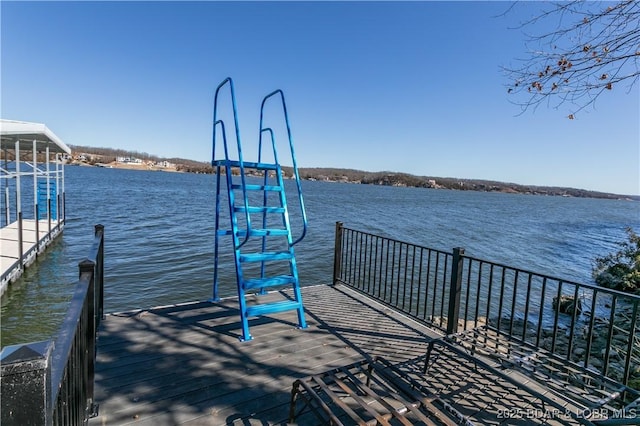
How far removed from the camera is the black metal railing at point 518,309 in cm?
286

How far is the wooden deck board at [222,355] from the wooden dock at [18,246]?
6.22m

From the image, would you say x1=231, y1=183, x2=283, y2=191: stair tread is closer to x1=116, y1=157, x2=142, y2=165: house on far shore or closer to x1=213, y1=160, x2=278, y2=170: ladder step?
x1=213, y1=160, x2=278, y2=170: ladder step

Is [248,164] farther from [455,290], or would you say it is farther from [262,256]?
[455,290]

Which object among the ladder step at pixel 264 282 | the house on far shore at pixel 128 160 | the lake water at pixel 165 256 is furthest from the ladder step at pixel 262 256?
the house on far shore at pixel 128 160

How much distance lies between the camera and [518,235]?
22.2m

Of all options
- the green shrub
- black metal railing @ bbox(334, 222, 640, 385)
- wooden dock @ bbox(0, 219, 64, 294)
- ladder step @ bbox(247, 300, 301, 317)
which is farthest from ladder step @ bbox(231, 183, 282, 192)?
the green shrub

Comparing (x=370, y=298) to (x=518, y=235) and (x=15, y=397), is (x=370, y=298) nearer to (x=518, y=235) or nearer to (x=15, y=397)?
(x=15, y=397)

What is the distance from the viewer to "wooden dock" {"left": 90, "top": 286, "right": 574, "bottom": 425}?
2.32 m

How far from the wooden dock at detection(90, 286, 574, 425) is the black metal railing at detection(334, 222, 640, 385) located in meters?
0.56

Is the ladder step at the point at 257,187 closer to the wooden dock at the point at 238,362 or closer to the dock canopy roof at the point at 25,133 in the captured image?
the wooden dock at the point at 238,362

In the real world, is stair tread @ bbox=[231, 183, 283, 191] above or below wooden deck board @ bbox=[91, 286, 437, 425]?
above

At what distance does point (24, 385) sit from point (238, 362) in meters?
2.33

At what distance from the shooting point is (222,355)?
303 cm

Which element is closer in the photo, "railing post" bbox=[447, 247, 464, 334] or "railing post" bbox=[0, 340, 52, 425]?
"railing post" bbox=[0, 340, 52, 425]
